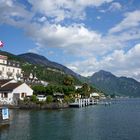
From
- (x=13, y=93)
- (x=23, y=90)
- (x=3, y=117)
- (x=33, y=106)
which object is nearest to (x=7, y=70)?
(x=23, y=90)

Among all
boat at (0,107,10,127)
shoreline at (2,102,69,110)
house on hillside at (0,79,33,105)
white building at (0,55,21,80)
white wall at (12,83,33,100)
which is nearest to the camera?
boat at (0,107,10,127)

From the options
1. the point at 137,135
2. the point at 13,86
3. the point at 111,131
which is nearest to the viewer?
the point at 137,135

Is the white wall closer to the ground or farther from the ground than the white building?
closer to the ground

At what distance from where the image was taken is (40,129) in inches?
2170

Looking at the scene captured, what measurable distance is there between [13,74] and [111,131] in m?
126

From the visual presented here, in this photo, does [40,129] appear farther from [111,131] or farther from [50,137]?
[111,131]

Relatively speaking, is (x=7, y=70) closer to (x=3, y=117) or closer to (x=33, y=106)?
(x=33, y=106)

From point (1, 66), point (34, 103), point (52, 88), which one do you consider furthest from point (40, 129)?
point (1, 66)

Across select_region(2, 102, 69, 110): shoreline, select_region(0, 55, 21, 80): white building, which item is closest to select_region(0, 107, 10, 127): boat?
select_region(2, 102, 69, 110): shoreline

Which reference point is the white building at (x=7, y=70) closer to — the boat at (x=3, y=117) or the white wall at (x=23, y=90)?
the white wall at (x=23, y=90)

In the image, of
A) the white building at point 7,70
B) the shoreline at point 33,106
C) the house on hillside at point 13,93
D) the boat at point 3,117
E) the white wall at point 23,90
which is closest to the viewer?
the boat at point 3,117

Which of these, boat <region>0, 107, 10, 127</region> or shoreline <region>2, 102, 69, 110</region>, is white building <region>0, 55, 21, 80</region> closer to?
shoreline <region>2, 102, 69, 110</region>

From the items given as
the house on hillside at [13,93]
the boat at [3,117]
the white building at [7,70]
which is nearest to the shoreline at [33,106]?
the house on hillside at [13,93]

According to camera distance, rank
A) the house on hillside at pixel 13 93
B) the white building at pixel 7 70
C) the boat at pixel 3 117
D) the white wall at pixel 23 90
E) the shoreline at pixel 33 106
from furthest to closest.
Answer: the white building at pixel 7 70 → the white wall at pixel 23 90 → the house on hillside at pixel 13 93 → the shoreline at pixel 33 106 → the boat at pixel 3 117
